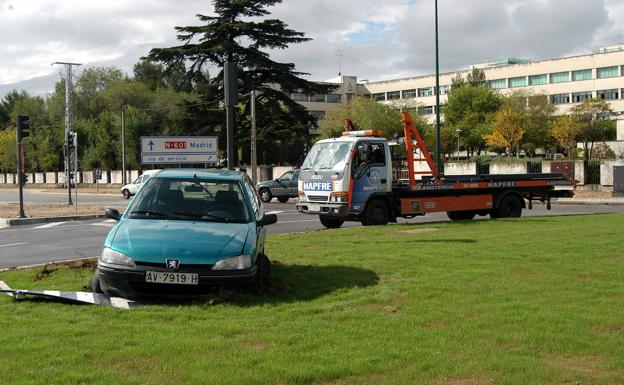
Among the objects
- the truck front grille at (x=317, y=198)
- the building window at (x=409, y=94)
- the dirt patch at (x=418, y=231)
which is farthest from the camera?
the building window at (x=409, y=94)

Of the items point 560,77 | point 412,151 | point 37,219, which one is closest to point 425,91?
point 560,77

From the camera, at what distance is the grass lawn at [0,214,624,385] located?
4.87m

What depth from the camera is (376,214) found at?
17.9 metres

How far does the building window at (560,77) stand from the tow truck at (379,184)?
273ft

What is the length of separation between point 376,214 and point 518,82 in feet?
298

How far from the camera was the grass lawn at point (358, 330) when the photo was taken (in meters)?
4.87

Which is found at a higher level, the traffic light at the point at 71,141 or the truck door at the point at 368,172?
the traffic light at the point at 71,141

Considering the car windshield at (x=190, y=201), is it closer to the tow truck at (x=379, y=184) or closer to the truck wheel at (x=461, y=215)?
the tow truck at (x=379, y=184)

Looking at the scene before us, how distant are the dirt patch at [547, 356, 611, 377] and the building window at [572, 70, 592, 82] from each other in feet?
318

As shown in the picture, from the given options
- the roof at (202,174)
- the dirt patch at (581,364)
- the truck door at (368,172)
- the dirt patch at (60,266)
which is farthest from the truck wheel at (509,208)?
the dirt patch at (581,364)

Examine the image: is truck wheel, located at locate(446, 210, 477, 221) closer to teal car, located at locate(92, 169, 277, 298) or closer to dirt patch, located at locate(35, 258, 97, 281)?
dirt patch, located at locate(35, 258, 97, 281)

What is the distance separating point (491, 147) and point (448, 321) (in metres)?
80.3

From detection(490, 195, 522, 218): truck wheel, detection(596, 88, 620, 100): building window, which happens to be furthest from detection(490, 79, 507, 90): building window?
detection(490, 195, 522, 218): truck wheel

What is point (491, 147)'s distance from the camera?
83.8m
